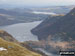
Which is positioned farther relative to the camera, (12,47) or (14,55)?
(12,47)

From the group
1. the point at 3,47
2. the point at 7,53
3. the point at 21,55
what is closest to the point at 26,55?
the point at 21,55

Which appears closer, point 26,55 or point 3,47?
point 26,55

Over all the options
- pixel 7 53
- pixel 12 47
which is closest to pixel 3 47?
pixel 12 47

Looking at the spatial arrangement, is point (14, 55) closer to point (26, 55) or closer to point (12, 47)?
point (26, 55)

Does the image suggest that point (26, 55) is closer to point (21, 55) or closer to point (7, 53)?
point (21, 55)

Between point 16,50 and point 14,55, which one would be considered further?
point 16,50

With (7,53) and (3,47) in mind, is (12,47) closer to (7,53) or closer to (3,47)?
(3,47)

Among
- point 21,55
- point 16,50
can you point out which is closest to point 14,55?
point 21,55
